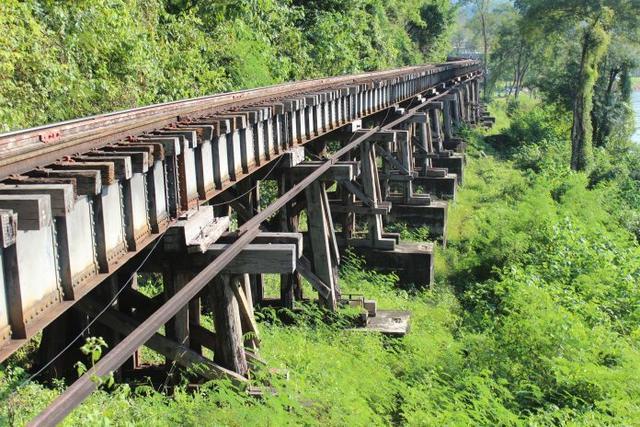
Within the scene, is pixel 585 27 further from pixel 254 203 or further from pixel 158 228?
pixel 158 228

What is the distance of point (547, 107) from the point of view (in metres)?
41.8

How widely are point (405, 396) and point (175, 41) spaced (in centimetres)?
1013

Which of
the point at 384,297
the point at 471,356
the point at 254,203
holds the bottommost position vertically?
the point at 384,297

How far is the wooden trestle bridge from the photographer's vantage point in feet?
11.6

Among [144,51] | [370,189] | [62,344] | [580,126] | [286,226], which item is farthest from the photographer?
[580,126]

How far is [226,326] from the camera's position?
6301 mm

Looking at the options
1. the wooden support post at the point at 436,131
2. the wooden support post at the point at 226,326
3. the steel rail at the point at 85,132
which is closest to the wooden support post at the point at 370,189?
the steel rail at the point at 85,132

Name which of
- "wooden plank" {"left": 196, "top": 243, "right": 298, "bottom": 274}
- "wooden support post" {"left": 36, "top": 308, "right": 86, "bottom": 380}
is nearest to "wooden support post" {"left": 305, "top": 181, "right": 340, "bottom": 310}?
"wooden plank" {"left": 196, "top": 243, "right": 298, "bottom": 274}

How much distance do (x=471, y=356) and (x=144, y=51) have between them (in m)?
7.52

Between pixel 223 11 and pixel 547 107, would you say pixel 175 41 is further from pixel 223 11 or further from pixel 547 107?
pixel 547 107

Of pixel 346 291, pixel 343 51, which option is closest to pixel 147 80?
pixel 346 291

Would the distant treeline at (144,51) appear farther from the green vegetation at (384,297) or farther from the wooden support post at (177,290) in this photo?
the wooden support post at (177,290)

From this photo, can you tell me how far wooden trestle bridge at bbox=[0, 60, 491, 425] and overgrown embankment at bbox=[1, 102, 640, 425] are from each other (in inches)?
23.7

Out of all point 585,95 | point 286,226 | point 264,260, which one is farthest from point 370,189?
point 585,95
